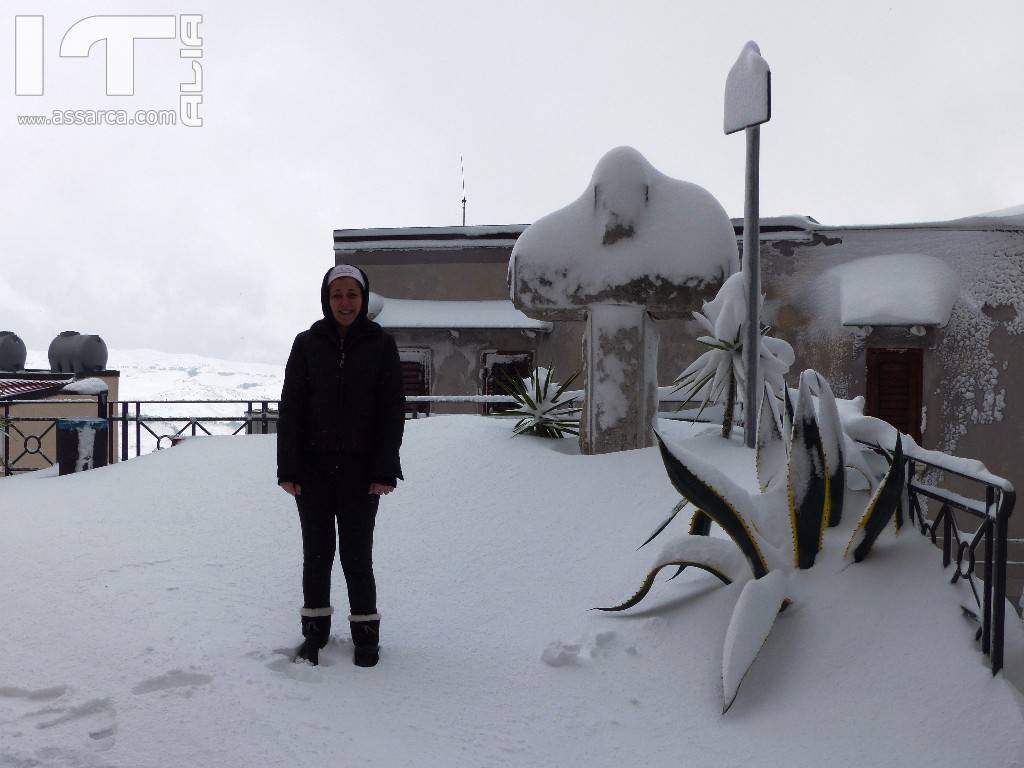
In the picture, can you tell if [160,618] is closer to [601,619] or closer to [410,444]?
[601,619]

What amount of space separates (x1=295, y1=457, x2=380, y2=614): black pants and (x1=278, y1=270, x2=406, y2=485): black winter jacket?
0.16 ft

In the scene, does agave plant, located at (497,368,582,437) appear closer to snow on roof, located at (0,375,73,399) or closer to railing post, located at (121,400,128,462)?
railing post, located at (121,400,128,462)

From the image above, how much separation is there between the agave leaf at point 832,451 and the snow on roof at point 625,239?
2699 mm

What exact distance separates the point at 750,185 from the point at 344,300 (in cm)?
369

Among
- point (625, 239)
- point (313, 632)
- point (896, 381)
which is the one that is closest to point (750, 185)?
point (625, 239)

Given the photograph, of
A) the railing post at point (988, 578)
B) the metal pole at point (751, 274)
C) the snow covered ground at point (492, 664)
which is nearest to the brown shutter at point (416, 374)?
the metal pole at point (751, 274)

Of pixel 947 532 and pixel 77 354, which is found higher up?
pixel 77 354

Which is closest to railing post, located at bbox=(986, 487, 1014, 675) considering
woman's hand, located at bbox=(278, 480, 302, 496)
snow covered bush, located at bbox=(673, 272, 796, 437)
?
woman's hand, located at bbox=(278, 480, 302, 496)

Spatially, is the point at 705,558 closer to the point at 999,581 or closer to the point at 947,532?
the point at 947,532

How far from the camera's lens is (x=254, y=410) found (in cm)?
1099

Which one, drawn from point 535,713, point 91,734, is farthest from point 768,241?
point 91,734

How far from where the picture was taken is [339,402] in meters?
3.10

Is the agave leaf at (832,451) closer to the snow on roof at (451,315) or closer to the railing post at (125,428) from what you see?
the railing post at (125,428)

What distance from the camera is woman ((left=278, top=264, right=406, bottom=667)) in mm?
3100
